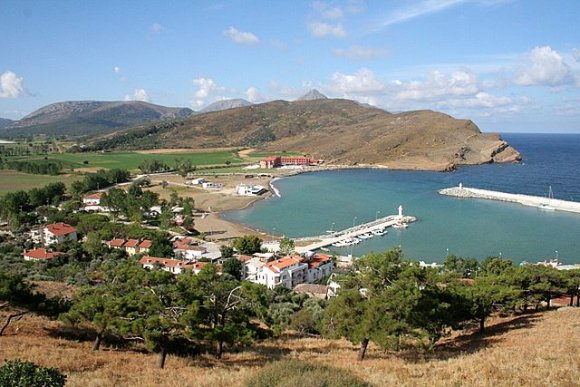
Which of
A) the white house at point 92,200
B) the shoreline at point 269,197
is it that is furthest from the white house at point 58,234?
the white house at point 92,200

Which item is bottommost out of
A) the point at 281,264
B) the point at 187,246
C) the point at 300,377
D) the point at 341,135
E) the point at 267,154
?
the point at 281,264

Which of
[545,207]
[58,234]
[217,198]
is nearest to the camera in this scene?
[58,234]

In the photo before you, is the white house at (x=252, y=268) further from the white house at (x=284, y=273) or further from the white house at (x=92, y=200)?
the white house at (x=92, y=200)

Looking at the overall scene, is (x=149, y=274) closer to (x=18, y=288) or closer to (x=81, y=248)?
(x=18, y=288)

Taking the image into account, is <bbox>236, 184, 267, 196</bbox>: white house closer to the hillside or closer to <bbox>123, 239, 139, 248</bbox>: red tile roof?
<bbox>123, 239, 139, 248</bbox>: red tile roof

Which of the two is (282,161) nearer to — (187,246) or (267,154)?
(267,154)

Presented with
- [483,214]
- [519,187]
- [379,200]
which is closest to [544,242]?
[483,214]

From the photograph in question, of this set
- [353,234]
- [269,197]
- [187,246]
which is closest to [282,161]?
[269,197]
